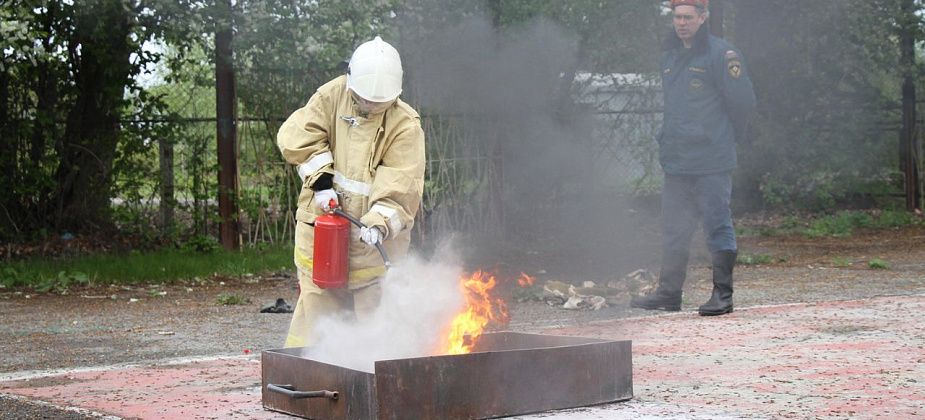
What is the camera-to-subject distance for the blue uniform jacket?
8.02 metres

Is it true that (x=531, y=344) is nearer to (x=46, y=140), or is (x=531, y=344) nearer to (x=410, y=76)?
(x=410, y=76)

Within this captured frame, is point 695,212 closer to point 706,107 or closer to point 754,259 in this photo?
point 706,107

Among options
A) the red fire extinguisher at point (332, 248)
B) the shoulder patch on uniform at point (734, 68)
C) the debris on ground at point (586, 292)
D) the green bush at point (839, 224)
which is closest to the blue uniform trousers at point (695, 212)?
the shoulder patch on uniform at point (734, 68)

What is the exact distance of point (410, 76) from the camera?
1263 centimetres

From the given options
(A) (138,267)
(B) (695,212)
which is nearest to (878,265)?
(B) (695,212)

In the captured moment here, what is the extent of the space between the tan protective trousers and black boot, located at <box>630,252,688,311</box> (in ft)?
10.2

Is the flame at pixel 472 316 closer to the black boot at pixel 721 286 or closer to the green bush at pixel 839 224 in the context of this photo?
the black boot at pixel 721 286

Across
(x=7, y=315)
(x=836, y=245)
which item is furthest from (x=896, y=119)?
(x=7, y=315)

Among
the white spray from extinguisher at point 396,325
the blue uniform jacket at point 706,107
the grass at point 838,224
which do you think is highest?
the blue uniform jacket at point 706,107

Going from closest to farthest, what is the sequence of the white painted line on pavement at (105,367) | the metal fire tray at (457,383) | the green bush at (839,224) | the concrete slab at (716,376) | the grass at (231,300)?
the metal fire tray at (457,383), the concrete slab at (716,376), the white painted line on pavement at (105,367), the grass at (231,300), the green bush at (839,224)

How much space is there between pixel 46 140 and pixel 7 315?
3.37 metres

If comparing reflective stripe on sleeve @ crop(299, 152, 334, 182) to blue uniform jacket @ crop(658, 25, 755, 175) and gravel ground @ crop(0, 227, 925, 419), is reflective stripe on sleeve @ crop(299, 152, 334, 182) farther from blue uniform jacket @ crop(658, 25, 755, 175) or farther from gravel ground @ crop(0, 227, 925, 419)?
blue uniform jacket @ crop(658, 25, 755, 175)

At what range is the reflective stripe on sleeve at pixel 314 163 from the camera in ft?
18.1

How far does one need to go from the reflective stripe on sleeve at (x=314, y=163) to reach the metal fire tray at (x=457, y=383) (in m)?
0.78
